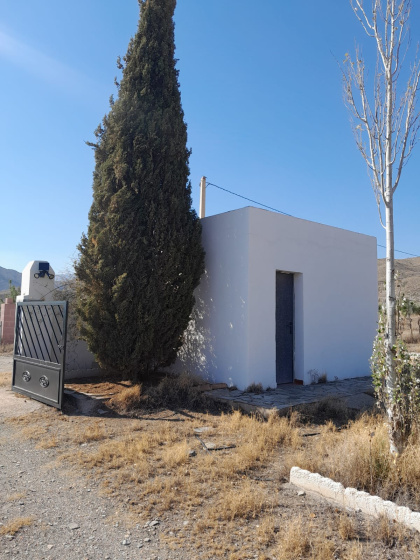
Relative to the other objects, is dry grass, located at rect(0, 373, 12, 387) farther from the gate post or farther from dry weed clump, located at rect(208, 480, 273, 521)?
dry weed clump, located at rect(208, 480, 273, 521)

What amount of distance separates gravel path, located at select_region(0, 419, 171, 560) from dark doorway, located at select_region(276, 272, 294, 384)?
5282 millimetres

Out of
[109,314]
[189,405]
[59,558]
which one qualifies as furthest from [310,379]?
[59,558]

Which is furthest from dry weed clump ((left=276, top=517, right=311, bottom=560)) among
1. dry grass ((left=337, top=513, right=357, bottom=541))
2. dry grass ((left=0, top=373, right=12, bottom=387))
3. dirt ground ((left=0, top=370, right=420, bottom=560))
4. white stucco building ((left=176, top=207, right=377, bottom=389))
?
dry grass ((left=0, top=373, right=12, bottom=387))

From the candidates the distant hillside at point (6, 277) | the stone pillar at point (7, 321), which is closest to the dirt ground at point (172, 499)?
the stone pillar at point (7, 321)

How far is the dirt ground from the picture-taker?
2928 millimetres

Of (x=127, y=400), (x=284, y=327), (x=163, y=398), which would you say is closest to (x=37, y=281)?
(x=127, y=400)

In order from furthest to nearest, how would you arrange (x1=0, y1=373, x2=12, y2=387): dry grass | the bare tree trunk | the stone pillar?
the stone pillar → (x1=0, y1=373, x2=12, y2=387): dry grass → the bare tree trunk

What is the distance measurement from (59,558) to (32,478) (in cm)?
168

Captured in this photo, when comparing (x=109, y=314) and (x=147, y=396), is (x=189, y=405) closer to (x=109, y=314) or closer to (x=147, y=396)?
(x=147, y=396)

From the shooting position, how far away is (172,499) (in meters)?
3.68

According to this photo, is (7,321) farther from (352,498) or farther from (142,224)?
(352,498)

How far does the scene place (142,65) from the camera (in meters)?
8.35

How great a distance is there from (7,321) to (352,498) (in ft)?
57.0

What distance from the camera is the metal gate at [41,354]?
23.7 feet
